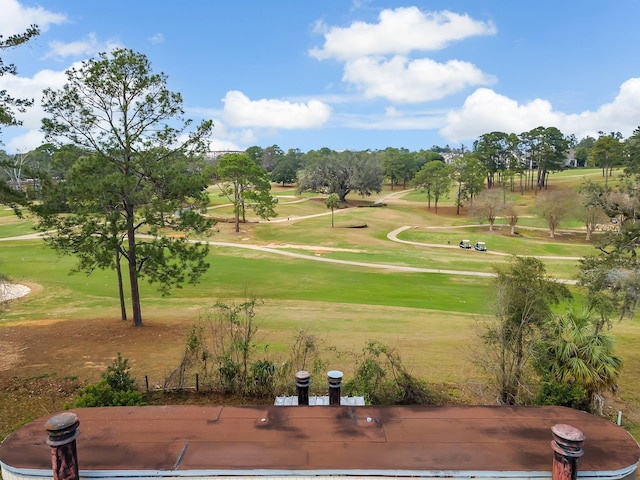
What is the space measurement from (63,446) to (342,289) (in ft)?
92.8

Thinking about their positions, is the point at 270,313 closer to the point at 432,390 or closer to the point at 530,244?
the point at 432,390

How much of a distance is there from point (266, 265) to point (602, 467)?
37.6 meters

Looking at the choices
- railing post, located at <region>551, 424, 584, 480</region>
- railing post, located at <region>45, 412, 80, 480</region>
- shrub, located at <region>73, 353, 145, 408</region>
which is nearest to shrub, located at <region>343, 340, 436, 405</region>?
railing post, located at <region>551, 424, 584, 480</region>

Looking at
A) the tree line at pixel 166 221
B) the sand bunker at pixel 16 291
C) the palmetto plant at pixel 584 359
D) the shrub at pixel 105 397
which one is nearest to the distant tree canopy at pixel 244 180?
the sand bunker at pixel 16 291

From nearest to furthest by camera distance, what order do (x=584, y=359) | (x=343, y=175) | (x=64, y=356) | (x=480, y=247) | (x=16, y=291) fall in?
(x=584, y=359) → (x=64, y=356) → (x=16, y=291) → (x=480, y=247) → (x=343, y=175)

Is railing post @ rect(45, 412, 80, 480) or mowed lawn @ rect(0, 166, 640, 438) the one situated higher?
railing post @ rect(45, 412, 80, 480)

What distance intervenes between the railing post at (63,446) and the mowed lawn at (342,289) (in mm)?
8528

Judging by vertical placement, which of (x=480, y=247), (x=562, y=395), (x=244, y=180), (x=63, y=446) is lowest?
(x=480, y=247)

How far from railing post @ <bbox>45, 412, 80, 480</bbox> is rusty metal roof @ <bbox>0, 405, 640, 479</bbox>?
1.21ft

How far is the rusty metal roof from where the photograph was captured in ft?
24.1

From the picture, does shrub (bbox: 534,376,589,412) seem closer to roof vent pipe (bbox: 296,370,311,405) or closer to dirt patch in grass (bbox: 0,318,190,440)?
roof vent pipe (bbox: 296,370,311,405)

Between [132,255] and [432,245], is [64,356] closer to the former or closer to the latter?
[132,255]

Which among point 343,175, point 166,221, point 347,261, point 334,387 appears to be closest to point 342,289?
point 347,261

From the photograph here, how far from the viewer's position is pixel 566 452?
266 inches
